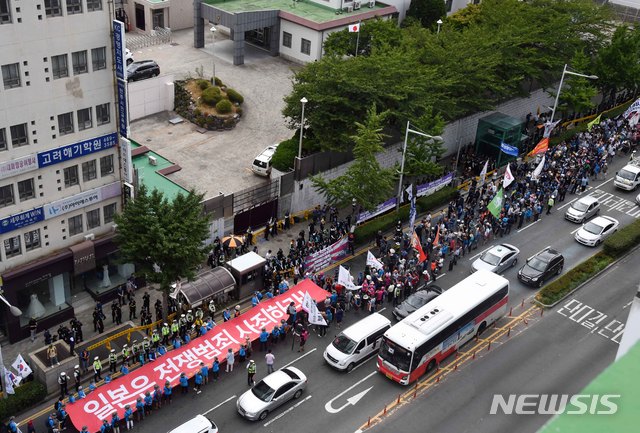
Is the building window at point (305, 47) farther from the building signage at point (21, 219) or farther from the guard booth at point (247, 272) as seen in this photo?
the building signage at point (21, 219)

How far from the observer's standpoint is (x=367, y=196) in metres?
47.1

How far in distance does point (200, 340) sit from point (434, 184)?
22905 millimetres

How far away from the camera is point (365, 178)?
46562mm

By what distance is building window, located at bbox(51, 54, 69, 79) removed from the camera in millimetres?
35750

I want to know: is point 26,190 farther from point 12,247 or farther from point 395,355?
A: point 395,355

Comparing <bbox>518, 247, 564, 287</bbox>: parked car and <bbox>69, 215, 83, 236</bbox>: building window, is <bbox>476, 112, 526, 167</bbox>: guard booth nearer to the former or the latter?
<bbox>518, 247, 564, 287</bbox>: parked car

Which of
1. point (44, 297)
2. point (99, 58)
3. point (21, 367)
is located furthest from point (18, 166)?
point (21, 367)

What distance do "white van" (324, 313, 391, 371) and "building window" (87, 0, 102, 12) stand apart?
2048 centimetres

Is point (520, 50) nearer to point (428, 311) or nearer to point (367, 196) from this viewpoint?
point (367, 196)

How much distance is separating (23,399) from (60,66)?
15960 millimetres

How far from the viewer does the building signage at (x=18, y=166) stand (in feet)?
116

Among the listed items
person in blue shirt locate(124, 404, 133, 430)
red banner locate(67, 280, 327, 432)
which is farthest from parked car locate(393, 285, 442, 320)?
person in blue shirt locate(124, 404, 133, 430)

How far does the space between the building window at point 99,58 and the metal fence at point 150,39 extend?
110ft

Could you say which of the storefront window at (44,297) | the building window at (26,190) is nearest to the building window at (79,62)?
the building window at (26,190)
